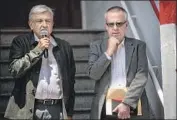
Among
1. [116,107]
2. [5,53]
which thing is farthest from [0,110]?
[116,107]

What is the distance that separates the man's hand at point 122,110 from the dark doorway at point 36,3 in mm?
3353

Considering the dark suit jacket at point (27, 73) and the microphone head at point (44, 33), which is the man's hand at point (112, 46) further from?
the microphone head at point (44, 33)

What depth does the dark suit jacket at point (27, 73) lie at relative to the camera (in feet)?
11.9

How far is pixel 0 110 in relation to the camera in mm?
4891

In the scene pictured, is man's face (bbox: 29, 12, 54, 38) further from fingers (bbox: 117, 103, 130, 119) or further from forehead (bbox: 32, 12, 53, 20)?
fingers (bbox: 117, 103, 130, 119)

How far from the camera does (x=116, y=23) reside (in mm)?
3766

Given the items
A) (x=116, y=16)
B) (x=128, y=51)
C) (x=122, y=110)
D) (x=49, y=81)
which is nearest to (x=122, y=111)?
(x=122, y=110)

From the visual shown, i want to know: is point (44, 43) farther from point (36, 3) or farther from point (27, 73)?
point (36, 3)

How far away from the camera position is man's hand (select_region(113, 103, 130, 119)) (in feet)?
12.1

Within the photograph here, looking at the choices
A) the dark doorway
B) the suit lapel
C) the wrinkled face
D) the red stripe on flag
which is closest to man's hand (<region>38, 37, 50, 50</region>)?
the wrinkled face

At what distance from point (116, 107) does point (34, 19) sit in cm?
100

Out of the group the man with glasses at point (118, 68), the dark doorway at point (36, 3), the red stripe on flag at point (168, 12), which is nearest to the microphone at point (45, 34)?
the man with glasses at point (118, 68)

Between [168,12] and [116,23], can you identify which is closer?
[168,12]

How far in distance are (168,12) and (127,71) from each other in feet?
2.23
